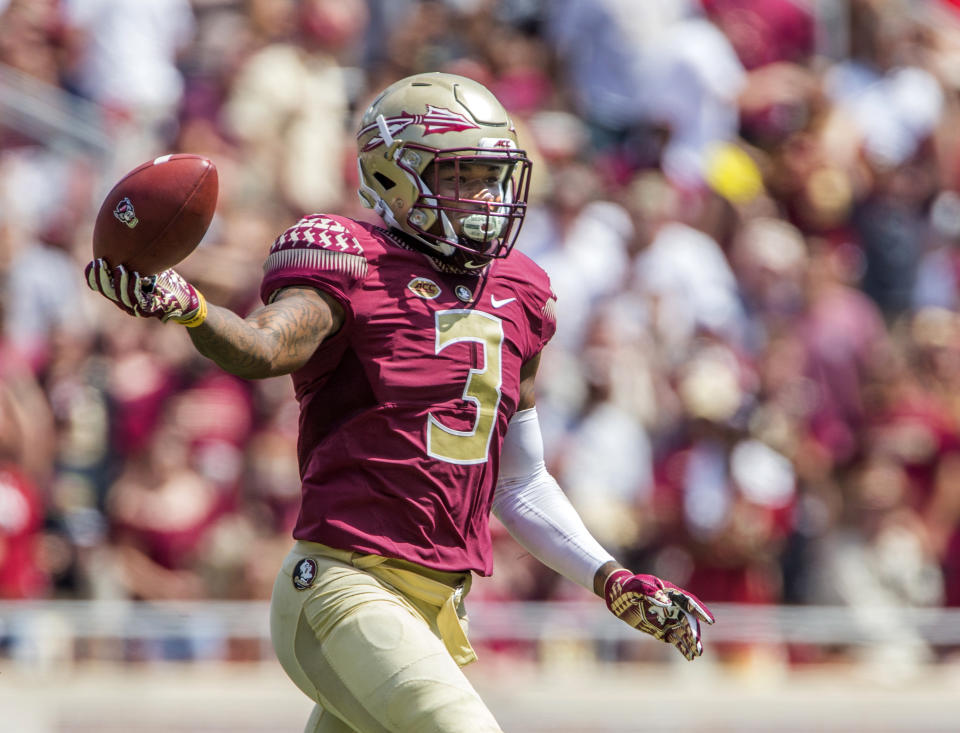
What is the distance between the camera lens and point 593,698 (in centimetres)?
714

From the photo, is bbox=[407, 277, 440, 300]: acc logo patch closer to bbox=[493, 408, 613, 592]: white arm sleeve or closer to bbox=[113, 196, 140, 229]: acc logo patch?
bbox=[493, 408, 613, 592]: white arm sleeve

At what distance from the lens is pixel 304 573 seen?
376 cm

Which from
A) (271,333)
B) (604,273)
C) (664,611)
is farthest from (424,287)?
(604,273)

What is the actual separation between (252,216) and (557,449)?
201 centimetres

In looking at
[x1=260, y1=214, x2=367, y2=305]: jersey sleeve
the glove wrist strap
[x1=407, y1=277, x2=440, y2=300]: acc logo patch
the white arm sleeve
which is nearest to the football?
the glove wrist strap

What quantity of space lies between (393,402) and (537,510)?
1.94 ft

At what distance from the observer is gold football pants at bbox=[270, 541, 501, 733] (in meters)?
3.50

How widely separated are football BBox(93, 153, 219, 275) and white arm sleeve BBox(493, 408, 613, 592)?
1.08 meters

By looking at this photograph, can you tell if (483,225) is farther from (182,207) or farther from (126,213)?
(126,213)

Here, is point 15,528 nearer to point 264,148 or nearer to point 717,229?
point 264,148

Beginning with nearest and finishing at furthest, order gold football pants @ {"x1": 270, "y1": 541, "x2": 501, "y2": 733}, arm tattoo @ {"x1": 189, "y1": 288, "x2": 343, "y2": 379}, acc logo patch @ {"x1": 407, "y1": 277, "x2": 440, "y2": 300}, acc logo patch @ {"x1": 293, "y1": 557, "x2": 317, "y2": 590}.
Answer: arm tattoo @ {"x1": 189, "y1": 288, "x2": 343, "y2": 379} → gold football pants @ {"x1": 270, "y1": 541, "x2": 501, "y2": 733} → acc logo patch @ {"x1": 293, "y1": 557, "x2": 317, "y2": 590} → acc logo patch @ {"x1": 407, "y1": 277, "x2": 440, "y2": 300}

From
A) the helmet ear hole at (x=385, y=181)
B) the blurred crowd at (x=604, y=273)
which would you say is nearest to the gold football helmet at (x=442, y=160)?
the helmet ear hole at (x=385, y=181)

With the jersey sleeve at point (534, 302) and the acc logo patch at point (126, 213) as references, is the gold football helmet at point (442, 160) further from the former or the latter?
the acc logo patch at point (126, 213)

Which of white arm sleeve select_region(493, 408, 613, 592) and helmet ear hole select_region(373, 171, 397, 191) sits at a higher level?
helmet ear hole select_region(373, 171, 397, 191)
